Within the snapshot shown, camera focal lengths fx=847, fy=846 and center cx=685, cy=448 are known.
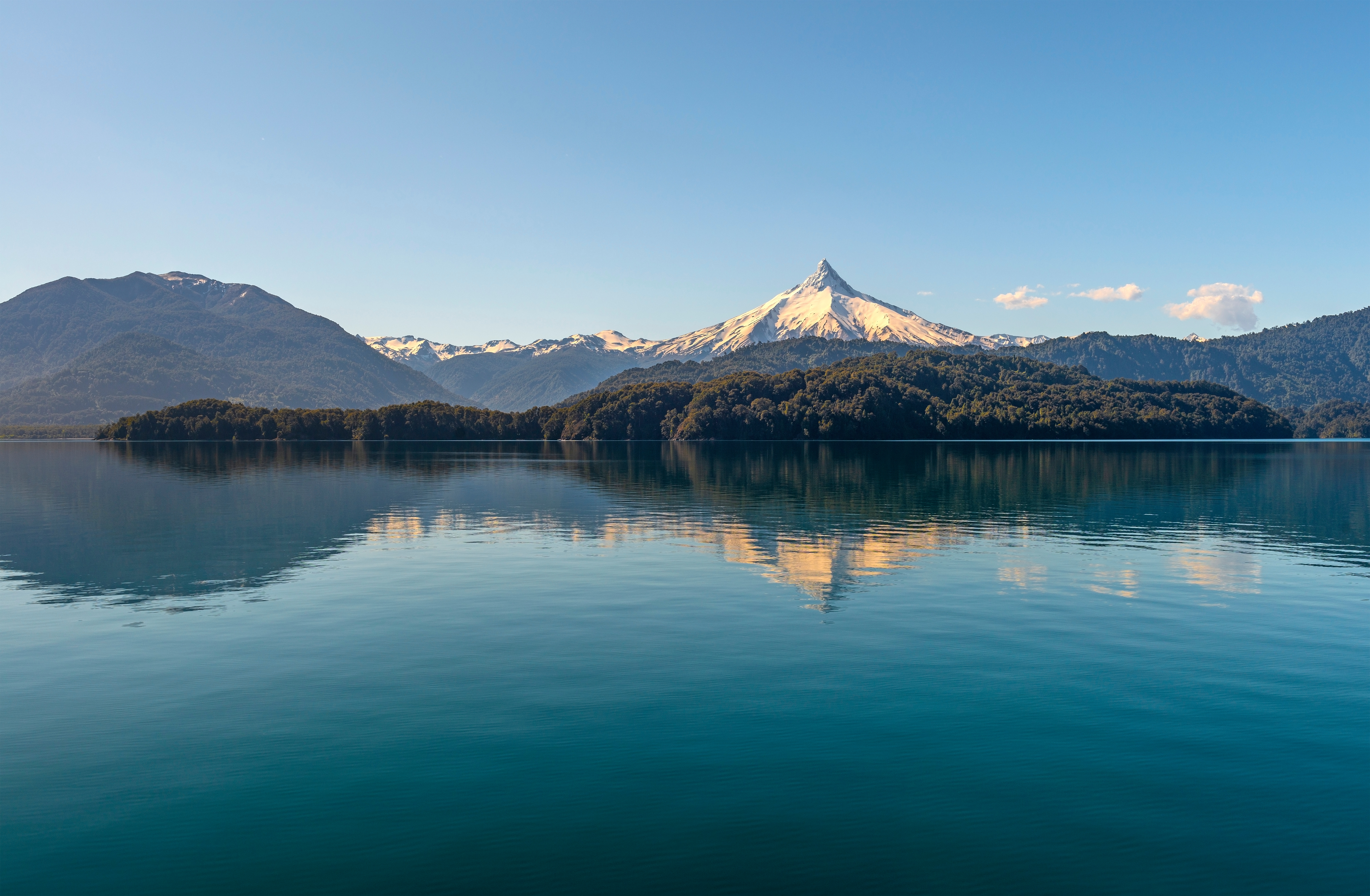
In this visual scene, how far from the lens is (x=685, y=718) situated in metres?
20.5

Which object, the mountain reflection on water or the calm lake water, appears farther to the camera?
the mountain reflection on water

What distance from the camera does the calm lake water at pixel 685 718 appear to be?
14203mm

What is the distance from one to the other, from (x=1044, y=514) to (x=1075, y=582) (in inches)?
1261

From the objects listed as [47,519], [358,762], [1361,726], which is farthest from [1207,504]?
[47,519]

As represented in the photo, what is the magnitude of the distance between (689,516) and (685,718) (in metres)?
47.9

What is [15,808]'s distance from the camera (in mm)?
15891

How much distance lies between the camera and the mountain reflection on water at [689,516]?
4297 centimetres

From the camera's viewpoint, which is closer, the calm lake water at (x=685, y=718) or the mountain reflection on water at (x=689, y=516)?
the calm lake water at (x=685, y=718)

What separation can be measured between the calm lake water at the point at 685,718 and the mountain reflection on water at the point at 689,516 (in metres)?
0.86

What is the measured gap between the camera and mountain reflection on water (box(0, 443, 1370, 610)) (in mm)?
42969

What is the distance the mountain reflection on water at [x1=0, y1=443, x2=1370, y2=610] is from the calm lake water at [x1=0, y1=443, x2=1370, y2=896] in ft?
2.81

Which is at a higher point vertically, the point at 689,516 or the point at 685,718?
the point at 689,516

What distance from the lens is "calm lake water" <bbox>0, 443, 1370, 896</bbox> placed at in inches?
559

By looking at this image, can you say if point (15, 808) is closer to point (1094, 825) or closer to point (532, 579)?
point (1094, 825)
